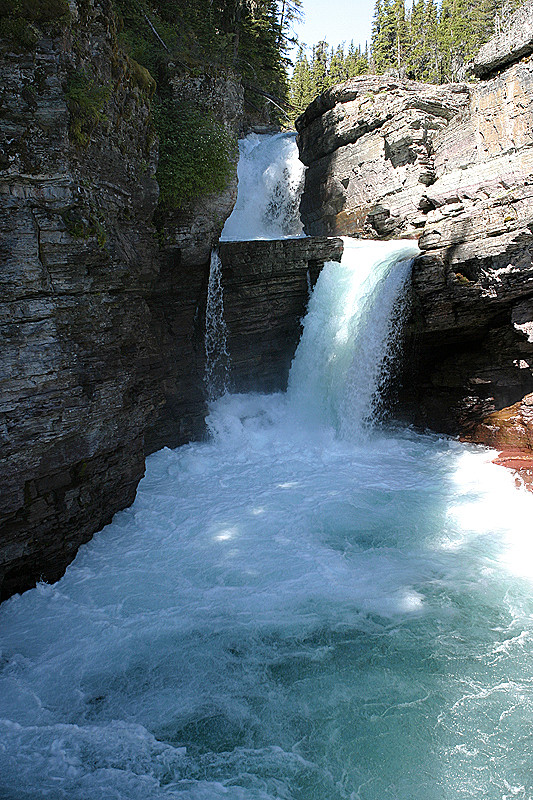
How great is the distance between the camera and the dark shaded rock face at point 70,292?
269 inches

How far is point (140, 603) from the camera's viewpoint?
7.39 meters

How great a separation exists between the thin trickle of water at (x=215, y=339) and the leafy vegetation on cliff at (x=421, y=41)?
33.2 m

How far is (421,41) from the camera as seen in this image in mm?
43250

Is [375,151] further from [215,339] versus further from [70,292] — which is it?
[70,292]

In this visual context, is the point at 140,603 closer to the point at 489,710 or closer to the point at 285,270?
the point at 489,710

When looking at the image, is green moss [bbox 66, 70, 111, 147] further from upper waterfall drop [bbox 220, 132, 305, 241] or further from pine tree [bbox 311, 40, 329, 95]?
pine tree [bbox 311, 40, 329, 95]

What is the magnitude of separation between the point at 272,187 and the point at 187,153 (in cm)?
1109

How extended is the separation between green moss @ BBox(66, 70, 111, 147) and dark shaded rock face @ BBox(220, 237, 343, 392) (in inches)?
206

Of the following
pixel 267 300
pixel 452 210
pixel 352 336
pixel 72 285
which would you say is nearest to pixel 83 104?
pixel 72 285

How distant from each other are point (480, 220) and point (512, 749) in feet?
35.6

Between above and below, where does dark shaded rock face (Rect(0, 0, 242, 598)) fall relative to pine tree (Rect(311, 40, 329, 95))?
below

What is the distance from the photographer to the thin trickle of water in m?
13.0

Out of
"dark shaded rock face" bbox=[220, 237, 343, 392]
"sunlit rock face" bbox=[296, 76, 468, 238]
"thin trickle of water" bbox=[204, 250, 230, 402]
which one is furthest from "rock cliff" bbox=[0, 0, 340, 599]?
"sunlit rock face" bbox=[296, 76, 468, 238]

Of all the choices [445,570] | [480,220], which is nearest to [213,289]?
[480,220]
